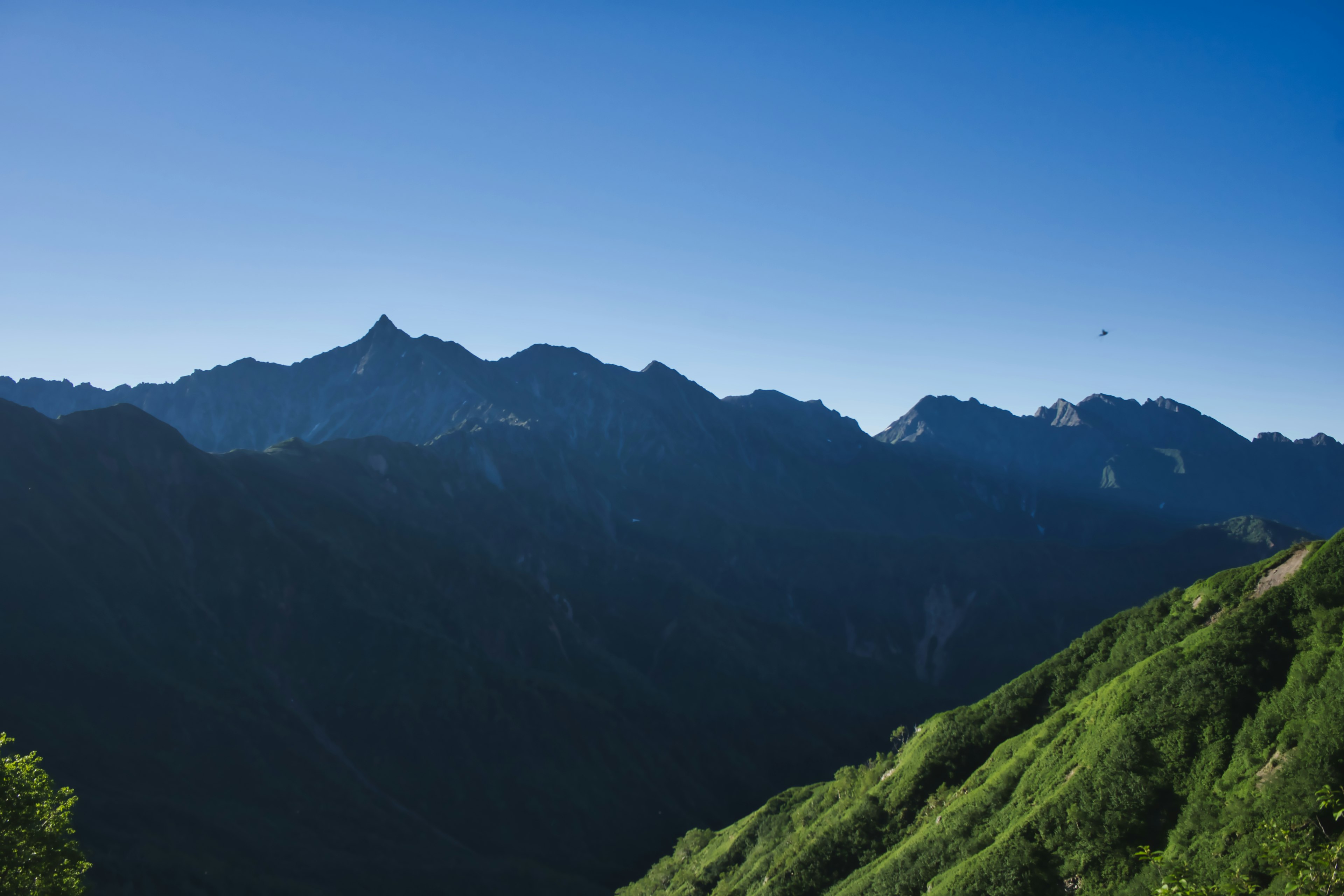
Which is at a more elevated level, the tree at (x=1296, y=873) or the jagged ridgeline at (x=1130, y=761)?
the tree at (x=1296, y=873)

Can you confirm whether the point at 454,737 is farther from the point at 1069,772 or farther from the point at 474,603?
the point at 1069,772

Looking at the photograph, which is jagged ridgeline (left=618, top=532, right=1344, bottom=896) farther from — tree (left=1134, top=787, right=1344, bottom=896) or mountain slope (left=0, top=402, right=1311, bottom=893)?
mountain slope (left=0, top=402, right=1311, bottom=893)

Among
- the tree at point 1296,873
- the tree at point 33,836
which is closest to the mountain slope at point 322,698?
the tree at point 33,836

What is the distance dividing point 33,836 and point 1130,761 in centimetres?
5175

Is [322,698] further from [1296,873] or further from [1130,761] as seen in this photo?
[1296,873]

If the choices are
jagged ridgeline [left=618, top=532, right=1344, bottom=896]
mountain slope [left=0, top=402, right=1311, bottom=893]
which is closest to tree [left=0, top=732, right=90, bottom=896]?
jagged ridgeline [left=618, top=532, right=1344, bottom=896]

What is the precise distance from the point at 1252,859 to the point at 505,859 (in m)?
107

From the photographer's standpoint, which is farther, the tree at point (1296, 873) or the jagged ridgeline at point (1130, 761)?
the jagged ridgeline at point (1130, 761)

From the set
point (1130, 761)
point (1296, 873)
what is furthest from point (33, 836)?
point (1130, 761)

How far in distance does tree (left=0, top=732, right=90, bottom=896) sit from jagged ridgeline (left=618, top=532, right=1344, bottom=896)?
42481 millimetres

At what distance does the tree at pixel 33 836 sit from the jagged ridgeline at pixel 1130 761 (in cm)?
4248

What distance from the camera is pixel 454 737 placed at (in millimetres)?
140750

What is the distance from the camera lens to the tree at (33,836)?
3191cm

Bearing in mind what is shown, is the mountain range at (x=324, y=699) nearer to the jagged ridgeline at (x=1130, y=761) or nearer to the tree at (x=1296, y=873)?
the jagged ridgeline at (x=1130, y=761)
